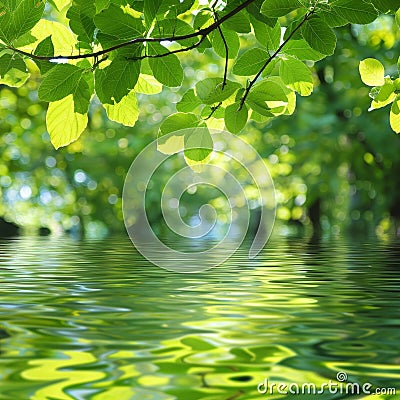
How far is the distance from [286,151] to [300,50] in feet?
28.0

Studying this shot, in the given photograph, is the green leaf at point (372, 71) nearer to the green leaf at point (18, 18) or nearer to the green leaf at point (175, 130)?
the green leaf at point (175, 130)

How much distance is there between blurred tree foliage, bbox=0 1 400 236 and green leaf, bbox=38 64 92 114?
0.37m

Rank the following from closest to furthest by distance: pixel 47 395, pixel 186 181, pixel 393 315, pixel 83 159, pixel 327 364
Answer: pixel 47 395 → pixel 327 364 → pixel 393 315 → pixel 83 159 → pixel 186 181

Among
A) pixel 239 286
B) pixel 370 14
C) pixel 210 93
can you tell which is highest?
pixel 370 14

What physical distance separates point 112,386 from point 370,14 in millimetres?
758

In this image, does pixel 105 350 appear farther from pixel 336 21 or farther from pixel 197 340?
pixel 336 21

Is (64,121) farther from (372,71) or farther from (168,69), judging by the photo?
(372,71)

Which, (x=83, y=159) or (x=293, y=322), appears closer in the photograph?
(x=293, y=322)

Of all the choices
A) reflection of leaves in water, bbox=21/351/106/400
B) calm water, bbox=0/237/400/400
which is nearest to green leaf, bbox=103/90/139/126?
calm water, bbox=0/237/400/400

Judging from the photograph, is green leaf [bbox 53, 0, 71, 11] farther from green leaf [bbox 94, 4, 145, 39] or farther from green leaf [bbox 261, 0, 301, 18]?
green leaf [bbox 261, 0, 301, 18]

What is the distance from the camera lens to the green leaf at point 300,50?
1.48 m

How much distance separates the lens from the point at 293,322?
4.94 feet

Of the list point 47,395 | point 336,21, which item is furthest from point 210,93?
point 47,395

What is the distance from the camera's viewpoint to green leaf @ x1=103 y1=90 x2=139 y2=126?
146cm
